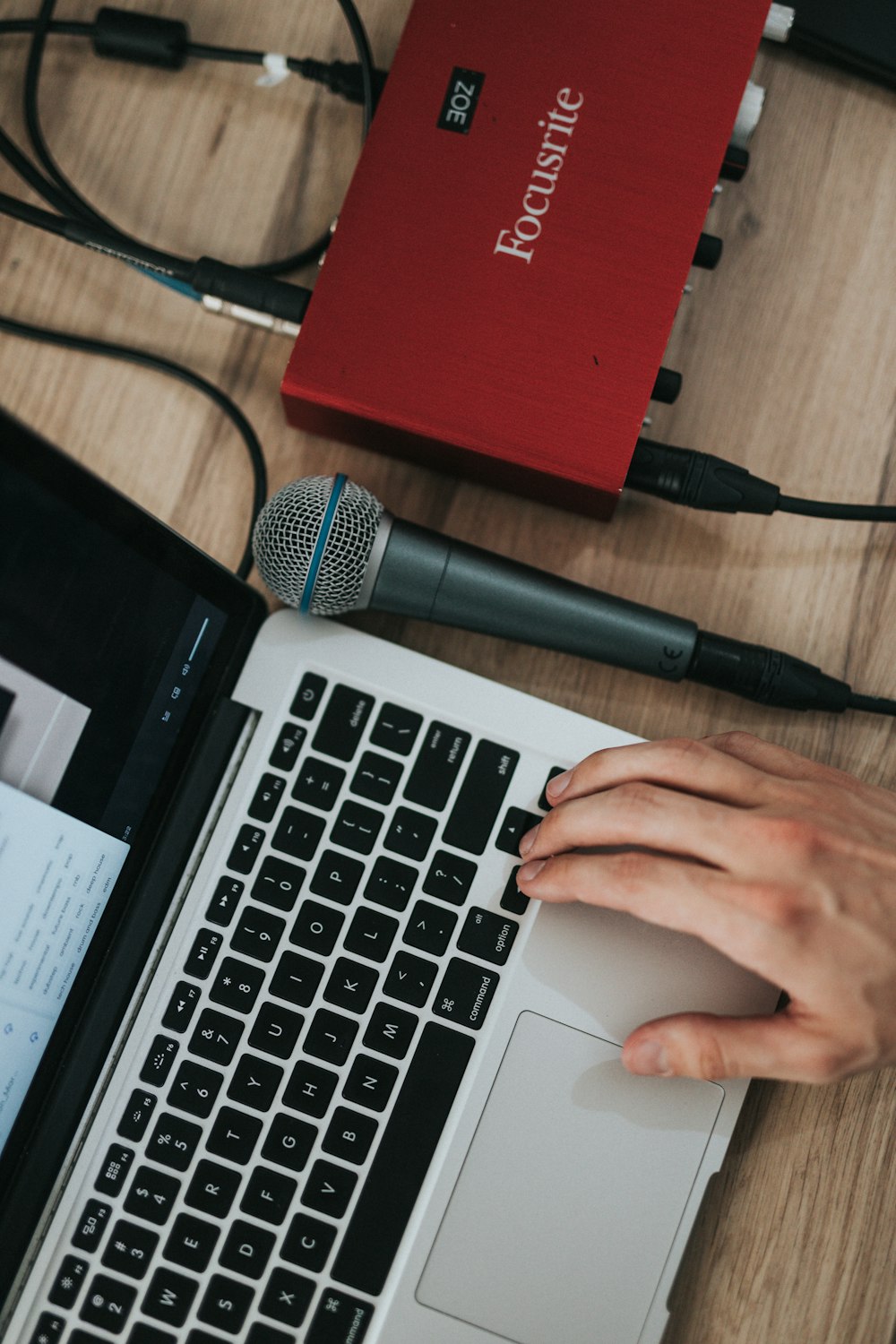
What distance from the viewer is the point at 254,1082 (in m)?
0.51

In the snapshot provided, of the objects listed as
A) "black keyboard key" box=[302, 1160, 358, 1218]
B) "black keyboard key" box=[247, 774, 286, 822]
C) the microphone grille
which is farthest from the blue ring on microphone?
"black keyboard key" box=[302, 1160, 358, 1218]

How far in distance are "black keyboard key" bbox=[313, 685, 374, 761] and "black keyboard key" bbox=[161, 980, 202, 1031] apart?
0.15 m

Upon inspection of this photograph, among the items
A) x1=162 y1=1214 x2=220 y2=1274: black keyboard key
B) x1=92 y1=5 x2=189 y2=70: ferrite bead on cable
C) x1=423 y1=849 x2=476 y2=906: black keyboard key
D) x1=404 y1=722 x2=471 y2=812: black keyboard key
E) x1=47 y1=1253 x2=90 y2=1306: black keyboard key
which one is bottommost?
x1=47 y1=1253 x2=90 y2=1306: black keyboard key

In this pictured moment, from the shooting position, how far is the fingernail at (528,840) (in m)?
0.52

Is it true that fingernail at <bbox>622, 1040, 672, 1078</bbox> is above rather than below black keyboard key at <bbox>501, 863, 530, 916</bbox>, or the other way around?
below

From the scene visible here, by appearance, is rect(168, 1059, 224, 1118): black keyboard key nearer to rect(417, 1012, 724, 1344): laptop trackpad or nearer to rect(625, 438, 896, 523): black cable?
rect(417, 1012, 724, 1344): laptop trackpad

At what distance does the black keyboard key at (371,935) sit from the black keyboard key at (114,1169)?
16 cm

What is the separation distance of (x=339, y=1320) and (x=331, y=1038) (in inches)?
5.5

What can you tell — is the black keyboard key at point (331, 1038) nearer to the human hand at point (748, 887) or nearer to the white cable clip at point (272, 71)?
the human hand at point (748, 887)

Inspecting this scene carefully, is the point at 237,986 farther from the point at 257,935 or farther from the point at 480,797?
the point at 480,797

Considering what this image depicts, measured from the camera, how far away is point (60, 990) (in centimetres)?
48

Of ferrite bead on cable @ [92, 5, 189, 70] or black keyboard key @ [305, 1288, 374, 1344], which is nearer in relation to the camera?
black keyboard key @ [305, 1288, 374, 1344]

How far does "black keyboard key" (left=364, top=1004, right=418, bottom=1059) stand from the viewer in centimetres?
51

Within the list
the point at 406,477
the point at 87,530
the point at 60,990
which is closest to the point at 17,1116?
the point at 60,990
